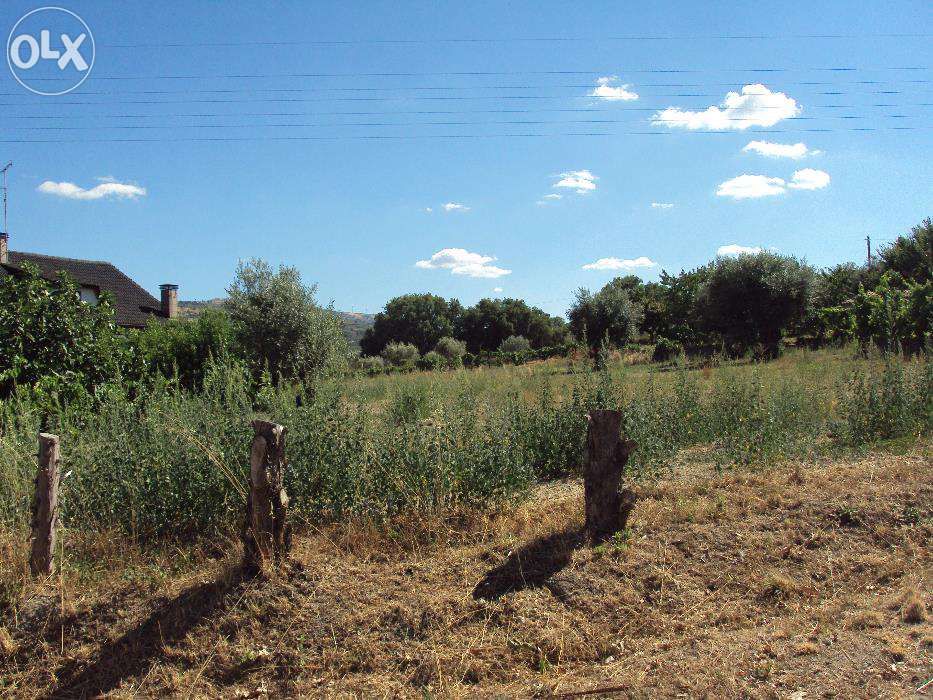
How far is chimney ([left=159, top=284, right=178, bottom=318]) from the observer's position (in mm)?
34531

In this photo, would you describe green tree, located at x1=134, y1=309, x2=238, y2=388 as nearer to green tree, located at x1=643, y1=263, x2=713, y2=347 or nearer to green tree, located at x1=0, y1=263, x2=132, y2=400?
green tree, located at x1=0, y1=263, x2=132, y2=400

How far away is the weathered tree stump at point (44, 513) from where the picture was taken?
13.7ft

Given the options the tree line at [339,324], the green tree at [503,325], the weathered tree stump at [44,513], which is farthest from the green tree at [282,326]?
the green tree at [503,325]

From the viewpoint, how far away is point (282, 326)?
42.3 ft

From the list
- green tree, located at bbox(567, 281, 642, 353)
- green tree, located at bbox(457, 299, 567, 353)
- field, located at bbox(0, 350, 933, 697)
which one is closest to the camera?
field, located at bbox(0, 350, 933, 697)

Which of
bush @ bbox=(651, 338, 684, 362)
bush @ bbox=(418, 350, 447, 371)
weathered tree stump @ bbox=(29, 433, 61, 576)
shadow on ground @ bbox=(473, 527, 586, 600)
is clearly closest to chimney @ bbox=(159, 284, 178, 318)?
bush @ bbox=(418, 350, 447, 371)

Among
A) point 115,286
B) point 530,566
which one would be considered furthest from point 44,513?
point 115,286

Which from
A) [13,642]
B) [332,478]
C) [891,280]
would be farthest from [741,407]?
[891,280]

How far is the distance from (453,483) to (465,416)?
88cm

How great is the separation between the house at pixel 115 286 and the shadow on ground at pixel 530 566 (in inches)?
→ 1125

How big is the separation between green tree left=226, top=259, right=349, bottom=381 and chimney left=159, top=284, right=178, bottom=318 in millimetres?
23923

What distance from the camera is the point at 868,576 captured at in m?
4.19

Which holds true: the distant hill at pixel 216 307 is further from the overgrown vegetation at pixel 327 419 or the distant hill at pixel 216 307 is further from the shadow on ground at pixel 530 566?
the shadow on ground at pixel 530 566

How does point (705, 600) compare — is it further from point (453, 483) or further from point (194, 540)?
point (194, 540)
